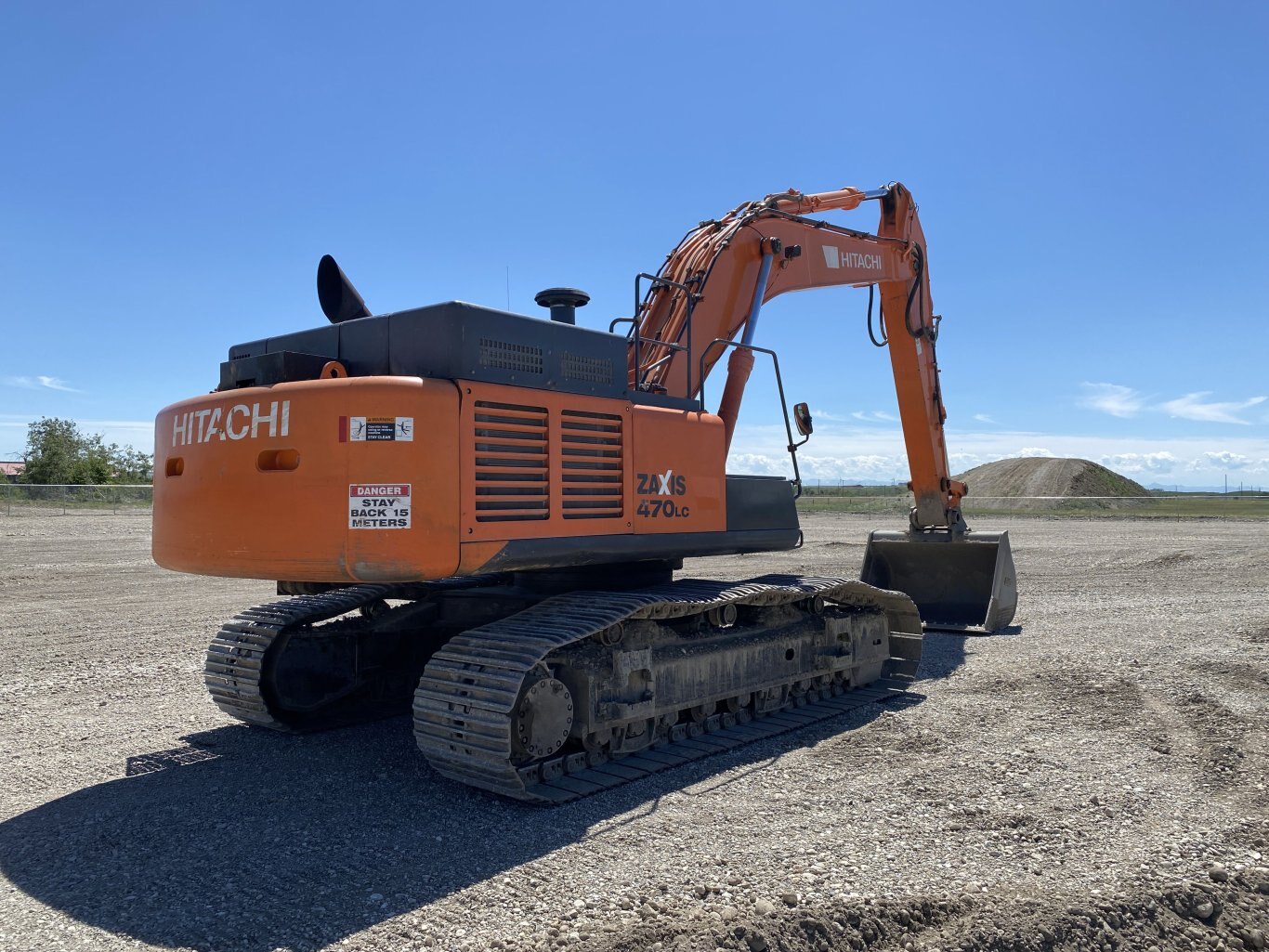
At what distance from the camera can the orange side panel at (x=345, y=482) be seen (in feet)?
17.5

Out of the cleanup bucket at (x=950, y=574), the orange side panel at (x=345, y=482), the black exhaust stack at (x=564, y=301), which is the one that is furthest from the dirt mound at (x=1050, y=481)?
the orange side panel at (x=345, y=482)

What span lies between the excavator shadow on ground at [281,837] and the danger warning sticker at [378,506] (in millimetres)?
1608

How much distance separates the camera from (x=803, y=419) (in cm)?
777

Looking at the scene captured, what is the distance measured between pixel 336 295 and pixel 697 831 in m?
4.31

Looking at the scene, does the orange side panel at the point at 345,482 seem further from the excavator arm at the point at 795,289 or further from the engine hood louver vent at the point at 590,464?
the excavator arm at the point at 795,289

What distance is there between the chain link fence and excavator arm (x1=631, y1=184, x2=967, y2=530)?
34.3m

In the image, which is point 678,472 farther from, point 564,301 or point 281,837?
point 281,837

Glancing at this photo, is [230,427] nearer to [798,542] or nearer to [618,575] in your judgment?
[618,575]

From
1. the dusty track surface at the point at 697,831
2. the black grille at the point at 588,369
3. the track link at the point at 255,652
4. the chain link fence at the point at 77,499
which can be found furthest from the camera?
the chain link fence at the point at 77,499

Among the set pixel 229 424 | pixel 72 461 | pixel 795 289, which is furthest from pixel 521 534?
pixel 72 461

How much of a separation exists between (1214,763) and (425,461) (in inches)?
206

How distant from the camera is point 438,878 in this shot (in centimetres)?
455

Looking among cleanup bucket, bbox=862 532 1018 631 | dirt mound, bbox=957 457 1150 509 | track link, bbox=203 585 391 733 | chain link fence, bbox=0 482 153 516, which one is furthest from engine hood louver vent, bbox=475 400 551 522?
dirt mound, bbox=957 457 1150 509

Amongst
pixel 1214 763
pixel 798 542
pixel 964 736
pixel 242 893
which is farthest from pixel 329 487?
pixel 1214 763
